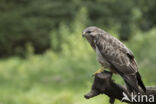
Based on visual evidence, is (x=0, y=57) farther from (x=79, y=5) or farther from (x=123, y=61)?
(x=123, y=61)

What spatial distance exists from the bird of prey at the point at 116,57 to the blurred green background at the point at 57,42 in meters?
3.97

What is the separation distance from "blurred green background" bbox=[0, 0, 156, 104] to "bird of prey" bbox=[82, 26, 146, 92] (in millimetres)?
3970

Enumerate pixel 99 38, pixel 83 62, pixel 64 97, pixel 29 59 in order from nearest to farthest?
pixel 99 38 → pixel 64 97 → pixel 83 62 → pixel 29 59

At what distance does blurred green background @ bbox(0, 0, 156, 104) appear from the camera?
814 cm

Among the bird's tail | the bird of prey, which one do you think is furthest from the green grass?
the bird's tail

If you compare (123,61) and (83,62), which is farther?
(83,62)

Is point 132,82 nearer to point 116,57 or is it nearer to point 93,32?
point 116,57

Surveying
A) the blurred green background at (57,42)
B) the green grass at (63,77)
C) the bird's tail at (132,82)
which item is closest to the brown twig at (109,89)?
the bird's tail at (132,82)

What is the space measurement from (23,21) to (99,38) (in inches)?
385

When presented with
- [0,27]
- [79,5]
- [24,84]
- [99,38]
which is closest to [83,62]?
[24,84]

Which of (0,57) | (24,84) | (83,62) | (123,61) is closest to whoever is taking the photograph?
(123,61)

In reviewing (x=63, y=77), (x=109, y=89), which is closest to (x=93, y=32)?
(x=109, y=89)

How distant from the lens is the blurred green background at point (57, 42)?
814cm

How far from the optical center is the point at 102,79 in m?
2.87
